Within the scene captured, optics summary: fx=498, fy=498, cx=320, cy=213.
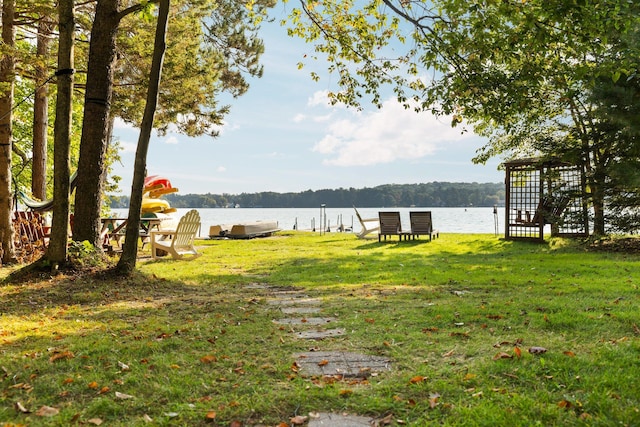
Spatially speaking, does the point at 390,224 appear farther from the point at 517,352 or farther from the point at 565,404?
the point at 565,404

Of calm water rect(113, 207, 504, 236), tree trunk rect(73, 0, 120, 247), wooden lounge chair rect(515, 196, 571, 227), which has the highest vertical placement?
tree trunk rect(73, 0, 120, 247)

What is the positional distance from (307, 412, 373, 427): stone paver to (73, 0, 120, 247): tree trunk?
20.7ft

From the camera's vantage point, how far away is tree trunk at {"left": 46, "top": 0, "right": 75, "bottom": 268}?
22.7ft

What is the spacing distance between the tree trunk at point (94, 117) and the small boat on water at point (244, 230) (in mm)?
13737

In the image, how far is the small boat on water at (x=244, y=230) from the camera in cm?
2169

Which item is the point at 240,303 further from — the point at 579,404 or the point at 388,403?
the point at 579,404

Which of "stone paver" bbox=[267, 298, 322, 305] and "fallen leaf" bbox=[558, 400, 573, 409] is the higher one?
"fallen leaf" bbox=[558, 400, 573, 409]

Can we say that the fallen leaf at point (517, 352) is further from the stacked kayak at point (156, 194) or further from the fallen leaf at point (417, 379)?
the stacked kayak at point (156, 194)

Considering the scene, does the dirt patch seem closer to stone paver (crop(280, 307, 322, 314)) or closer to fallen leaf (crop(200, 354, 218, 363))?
stone paver (crop(280, 307, 322, 314))

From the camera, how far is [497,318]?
15.9 ft

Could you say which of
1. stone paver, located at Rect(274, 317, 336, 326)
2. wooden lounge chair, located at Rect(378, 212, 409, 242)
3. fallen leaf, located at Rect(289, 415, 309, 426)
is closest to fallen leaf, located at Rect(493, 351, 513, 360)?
fallen leaf, located at Rect(289, 415, 309, 426)

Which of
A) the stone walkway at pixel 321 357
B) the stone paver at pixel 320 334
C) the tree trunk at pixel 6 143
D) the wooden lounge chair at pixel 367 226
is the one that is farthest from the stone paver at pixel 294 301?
the wooden lounge chair at pixel 367 226

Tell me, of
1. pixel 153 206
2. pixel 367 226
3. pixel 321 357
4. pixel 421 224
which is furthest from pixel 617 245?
pixel 153 206

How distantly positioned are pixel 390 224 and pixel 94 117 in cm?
1095
